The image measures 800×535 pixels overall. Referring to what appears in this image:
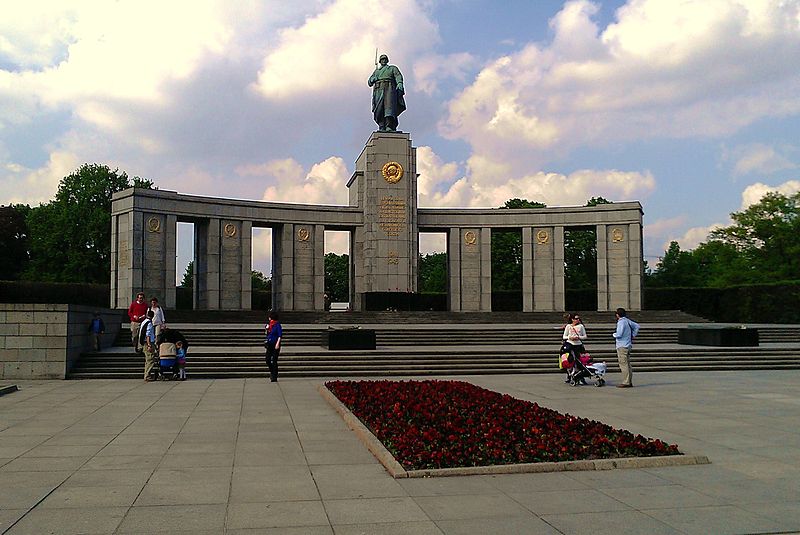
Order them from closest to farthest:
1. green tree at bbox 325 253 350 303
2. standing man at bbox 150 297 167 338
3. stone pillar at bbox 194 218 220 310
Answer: standing man at bbox 150 297 167 338, stone pillar at bbox 194 218 220 310, green tree at bbox 325 253 350 303

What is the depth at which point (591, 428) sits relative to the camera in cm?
956

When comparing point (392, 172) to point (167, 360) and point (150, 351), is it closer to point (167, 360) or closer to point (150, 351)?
point (167, 360)

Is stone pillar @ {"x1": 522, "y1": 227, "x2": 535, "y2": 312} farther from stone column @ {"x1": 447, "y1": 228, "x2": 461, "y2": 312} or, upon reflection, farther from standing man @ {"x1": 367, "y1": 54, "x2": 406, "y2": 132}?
standing man @ {"x1": 367, "y1": 54, "x2": 406, "y2": 132}

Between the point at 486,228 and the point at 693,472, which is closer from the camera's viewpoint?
the point at 693,472

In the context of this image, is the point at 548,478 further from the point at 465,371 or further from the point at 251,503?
the point at 465,371

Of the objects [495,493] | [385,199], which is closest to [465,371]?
[495,493]

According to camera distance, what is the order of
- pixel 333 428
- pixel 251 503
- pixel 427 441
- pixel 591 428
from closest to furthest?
1. pixel 251 503
2. pixel 427 441
3. pixel 591 428
4. pixel 333 428

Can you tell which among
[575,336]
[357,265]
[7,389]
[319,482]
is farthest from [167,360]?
[357,265]

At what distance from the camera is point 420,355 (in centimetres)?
2223

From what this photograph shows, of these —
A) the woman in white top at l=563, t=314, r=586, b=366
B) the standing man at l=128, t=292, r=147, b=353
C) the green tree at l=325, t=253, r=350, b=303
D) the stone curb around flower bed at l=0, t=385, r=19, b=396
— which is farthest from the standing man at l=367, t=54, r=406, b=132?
the green tree at l=325, t=253, r=350, b=303

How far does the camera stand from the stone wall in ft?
61.1

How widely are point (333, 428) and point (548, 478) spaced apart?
423 cm

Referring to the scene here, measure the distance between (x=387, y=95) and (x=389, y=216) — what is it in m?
7.49

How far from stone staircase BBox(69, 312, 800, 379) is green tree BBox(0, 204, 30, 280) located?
45.3m
